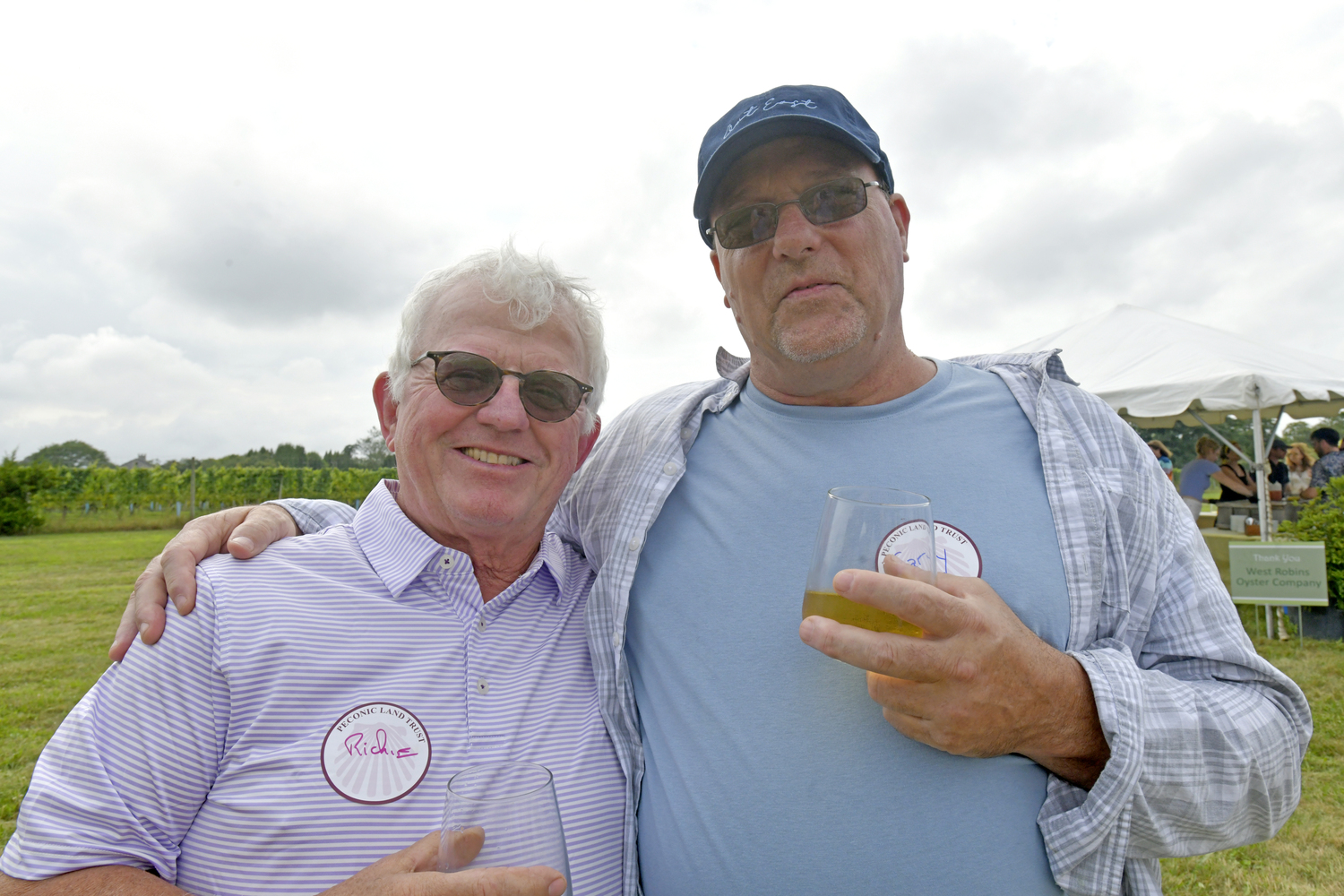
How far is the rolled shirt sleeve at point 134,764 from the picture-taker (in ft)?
4.71

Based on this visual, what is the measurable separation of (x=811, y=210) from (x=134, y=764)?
225 cm

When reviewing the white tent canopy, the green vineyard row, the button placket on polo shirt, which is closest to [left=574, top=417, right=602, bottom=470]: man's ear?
the button placket on polo shirt

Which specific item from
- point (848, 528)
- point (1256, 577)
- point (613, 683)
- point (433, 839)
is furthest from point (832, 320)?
point (1256, 577)

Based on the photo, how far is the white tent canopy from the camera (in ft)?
27.9

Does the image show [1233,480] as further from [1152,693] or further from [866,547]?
[866,547]

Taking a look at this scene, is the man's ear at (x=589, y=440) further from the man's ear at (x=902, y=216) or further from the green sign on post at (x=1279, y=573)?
the green sign on post at (x=1279, y=573)

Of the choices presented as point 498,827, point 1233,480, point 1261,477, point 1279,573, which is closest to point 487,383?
point 498,827

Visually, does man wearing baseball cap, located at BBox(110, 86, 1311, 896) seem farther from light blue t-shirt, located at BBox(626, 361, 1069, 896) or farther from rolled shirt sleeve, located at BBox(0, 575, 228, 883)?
rolled shirt sleeve, located at BBox(0, 575, 228, 883)

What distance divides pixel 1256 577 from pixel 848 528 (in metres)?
8.25

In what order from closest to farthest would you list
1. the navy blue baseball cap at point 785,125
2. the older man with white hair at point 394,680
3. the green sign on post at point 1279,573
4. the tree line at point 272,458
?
1. the older man with white hair at point 394,680
2. the navy blue baseball cap at point 785,125
3. the green sign on post at point 1279,573
4. the tree line at point 272,458

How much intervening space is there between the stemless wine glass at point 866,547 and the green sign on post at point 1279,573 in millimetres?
7897

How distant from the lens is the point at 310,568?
190 centimetres

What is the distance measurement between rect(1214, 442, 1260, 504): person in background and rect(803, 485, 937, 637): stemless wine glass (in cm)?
1294

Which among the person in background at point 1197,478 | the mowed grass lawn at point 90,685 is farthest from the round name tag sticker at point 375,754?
the person in background at point 1197,478
